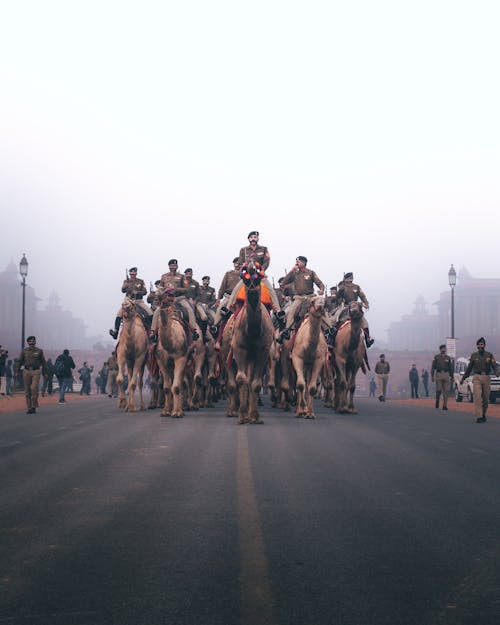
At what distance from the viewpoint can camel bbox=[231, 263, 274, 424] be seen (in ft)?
61.7

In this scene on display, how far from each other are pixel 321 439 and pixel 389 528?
7.80m

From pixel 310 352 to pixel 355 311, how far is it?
227cm

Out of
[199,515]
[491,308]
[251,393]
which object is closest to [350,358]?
[251,393]

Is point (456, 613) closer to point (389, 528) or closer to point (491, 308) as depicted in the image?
point (389, 528)

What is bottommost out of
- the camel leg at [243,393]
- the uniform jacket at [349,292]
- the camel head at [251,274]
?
the camel leg at [243,393]

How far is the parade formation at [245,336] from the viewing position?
1938 centimetres

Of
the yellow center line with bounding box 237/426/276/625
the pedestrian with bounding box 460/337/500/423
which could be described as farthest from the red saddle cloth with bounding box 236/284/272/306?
the yellow center line with bounding box 237/426/276/625

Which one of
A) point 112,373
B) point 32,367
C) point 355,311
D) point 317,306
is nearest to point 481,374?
point 355,311

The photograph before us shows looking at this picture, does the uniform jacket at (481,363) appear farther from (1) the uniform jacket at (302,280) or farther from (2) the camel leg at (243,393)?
(2) the camel leg at (243,393)

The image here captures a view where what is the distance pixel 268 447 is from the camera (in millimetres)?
13539

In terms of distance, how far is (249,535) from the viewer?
6855mm

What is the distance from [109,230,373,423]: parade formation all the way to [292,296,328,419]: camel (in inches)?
0.9

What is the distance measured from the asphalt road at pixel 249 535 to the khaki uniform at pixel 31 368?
12.0 metres

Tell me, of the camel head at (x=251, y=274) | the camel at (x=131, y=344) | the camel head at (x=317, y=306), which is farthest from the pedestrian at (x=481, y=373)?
the camel at (x=131, y=344)
